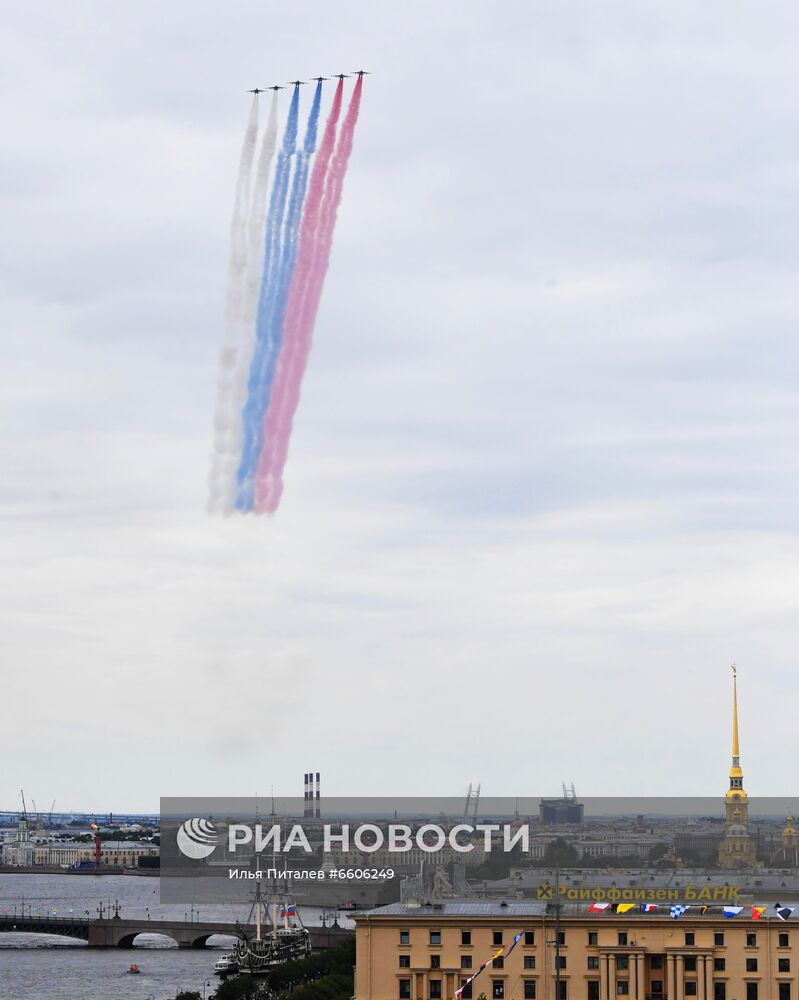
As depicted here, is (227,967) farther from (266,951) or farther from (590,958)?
(590,958)

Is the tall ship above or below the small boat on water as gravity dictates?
above

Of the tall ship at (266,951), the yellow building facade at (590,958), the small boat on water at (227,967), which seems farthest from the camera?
the small boat on water at (227,967)

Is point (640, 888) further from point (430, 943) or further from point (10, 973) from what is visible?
point (10, 973)

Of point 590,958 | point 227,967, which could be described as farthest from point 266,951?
point 590,958

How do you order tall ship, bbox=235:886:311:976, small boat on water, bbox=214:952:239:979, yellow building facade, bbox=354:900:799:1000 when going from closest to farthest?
yellow building facade, bbox=354:900:799:1000 < tall ship, bbox=235:886:311:976 < small boat on water, bbox=214:952:239:979

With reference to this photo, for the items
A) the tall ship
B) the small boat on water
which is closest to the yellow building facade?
the tall ship

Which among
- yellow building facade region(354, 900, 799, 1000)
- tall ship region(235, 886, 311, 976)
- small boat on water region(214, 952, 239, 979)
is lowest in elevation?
small boat on water region(214, 952, 239, 979)

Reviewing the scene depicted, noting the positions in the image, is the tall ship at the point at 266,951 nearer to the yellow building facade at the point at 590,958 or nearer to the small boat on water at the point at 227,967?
the small boat on water at the point at 227,967

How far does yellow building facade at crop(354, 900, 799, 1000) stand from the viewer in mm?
83062

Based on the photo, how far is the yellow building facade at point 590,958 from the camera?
3270 inches

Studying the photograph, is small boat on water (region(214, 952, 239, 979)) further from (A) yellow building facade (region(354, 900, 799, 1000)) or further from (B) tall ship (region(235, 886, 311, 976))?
(A) yellow building facade (region(354, 900, 799, 1000))

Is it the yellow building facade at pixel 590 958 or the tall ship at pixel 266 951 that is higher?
the yellow building facade at pixel 590 958

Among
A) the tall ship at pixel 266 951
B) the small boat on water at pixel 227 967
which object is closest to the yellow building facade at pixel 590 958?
the tall ship at pixel 266 951

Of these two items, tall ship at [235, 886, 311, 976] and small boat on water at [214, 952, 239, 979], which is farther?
small boat on water at [214, 952, 239, 979]
